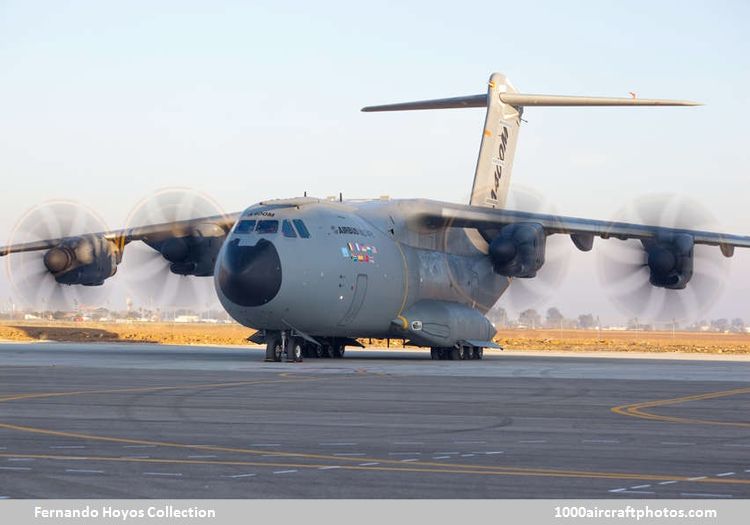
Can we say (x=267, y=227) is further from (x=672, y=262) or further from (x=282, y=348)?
(x=672, y=262)

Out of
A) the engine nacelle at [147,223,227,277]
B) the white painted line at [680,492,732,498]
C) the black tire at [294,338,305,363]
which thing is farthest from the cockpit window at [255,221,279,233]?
the white painted line at [680,492,732,498]

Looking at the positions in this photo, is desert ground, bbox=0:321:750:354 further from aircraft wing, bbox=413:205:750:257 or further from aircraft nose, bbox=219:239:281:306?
aircraft nose, bbox=219:239:281:306

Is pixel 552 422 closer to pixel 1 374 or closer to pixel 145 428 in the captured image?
pixel 145 428

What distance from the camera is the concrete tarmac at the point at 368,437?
10.1 meters

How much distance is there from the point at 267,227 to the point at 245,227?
0.65 meters

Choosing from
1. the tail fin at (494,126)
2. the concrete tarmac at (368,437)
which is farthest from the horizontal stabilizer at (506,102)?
the concrete tarmac at (368,437)

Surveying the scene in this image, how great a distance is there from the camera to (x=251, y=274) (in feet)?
103

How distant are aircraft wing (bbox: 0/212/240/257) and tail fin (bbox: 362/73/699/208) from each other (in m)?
7.93

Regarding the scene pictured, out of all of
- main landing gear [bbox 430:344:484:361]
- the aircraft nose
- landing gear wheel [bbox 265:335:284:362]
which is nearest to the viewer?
the aircraft nose

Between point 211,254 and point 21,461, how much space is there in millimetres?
27732

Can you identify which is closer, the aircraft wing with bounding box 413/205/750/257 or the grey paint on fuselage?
the grey paint on fuselage

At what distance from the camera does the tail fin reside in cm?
4325

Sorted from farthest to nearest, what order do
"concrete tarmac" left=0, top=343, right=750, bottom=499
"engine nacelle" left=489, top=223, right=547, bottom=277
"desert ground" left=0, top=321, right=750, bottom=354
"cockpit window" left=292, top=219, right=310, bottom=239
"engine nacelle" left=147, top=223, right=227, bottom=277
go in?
1. "desert ground" left=0, top=321, right=750, bottom=354
2. "engine nacelle" left=147, top=223, right=227, bottom=277
3. "engine nacelle" left=489, top=223, right=547, bottom=277
4. "cockpit window" left=292, top=219, right=310, bottom=239
5. "concrete tarmac" left=0, top=343, right=750, bottom=499
